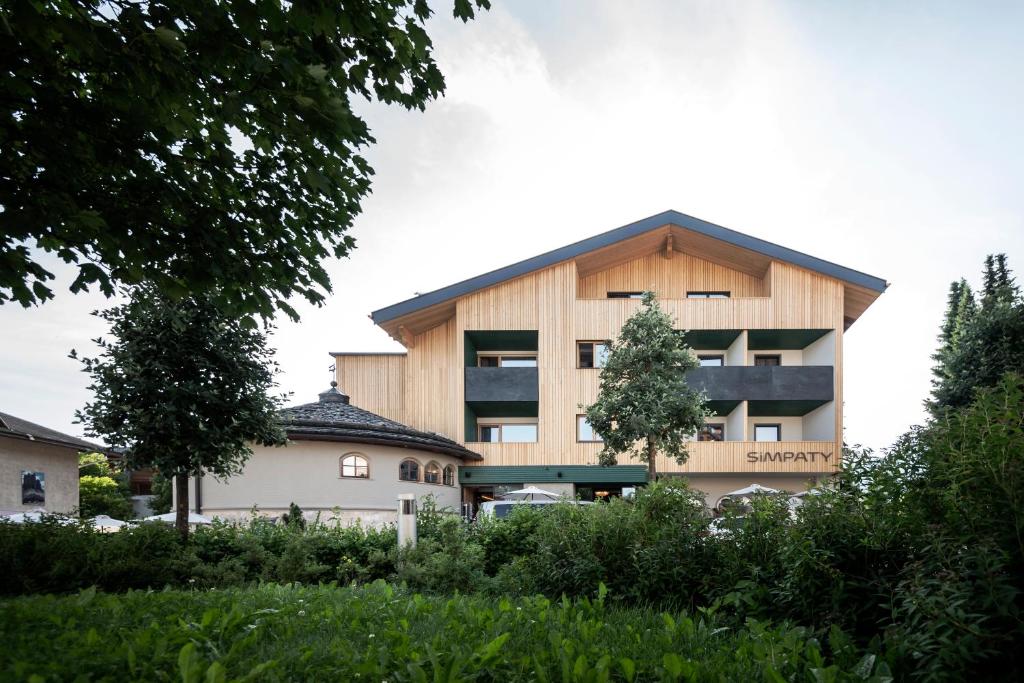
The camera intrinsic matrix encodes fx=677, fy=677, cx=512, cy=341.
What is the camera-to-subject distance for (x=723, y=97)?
44.7 ft

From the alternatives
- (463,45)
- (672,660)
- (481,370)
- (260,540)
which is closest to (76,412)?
(260,540)

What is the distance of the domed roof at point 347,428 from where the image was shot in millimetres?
22234

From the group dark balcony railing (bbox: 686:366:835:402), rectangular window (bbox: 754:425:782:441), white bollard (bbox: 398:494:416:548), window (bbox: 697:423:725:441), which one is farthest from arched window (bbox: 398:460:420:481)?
rectangular window (bbox: 754:425:782:441)

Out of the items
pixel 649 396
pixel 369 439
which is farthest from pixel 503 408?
pixel 649 396

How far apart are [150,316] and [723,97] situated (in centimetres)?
1146

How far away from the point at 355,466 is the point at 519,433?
10.1 meters

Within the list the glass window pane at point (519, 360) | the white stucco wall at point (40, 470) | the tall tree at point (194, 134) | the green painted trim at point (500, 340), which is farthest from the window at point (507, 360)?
the tall tree at point (194, 134)

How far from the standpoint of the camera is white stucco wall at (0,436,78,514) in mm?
24328

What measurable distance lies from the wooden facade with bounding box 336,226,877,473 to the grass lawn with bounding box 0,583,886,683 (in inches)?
954

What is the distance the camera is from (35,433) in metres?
25.8

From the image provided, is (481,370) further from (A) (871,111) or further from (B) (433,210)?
(A) (871,111)

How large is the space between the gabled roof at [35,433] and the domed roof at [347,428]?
23.3 feet

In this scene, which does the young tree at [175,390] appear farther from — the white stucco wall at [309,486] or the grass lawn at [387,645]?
the white stucco wall at [309,486]

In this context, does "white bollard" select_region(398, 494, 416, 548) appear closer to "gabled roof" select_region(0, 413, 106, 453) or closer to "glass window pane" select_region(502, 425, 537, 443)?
"gabled roof" select_region(0, 413, 106, 453)
